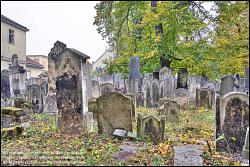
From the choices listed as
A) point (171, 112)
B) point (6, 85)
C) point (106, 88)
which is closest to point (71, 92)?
point (171, 112)

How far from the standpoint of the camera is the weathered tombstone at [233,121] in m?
5.79

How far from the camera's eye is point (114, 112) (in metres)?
7.26

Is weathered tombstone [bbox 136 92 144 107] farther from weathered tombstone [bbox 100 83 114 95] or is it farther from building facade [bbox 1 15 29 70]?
building facade [bbox 1 15 29 70]

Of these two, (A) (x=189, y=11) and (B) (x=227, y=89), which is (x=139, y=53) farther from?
(B) (x=227, y=89)

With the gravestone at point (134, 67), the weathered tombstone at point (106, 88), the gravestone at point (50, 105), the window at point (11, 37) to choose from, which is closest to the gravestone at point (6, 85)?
the gravestone at point (50, 105)

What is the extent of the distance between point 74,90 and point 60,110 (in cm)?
→ 63

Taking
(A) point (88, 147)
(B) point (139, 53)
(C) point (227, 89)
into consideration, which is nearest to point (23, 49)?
(B) point (139, 53)

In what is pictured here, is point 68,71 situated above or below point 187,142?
above

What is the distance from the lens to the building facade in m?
27.9

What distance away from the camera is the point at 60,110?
7523 millimetres

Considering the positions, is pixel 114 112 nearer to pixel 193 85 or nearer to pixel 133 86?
pixel 133 86

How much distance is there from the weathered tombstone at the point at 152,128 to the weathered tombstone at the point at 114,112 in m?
0.39

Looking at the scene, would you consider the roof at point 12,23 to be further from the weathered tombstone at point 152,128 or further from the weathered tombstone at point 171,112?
the weathered tombstone at point 152,128

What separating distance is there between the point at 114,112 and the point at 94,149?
1.67m
